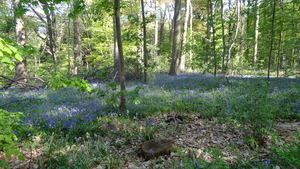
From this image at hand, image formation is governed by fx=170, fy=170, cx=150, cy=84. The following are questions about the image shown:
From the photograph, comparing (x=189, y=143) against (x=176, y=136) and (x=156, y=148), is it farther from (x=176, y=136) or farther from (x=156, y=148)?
(x=156, y=148)

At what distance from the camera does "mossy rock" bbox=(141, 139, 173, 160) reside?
3224 millimetres

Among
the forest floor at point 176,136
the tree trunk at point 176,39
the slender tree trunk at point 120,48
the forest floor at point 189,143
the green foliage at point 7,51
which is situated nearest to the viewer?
the green foliage at point 7,51

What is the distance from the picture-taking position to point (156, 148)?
131 inches

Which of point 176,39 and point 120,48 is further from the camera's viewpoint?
point 176,39

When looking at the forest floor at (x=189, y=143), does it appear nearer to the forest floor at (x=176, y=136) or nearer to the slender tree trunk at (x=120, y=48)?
the forest floor at (x=176, y=136)

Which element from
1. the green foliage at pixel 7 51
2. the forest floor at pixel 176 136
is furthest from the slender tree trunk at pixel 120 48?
the green foliage at pixel 7 51

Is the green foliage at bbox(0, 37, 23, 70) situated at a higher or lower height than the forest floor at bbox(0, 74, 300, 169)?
higher

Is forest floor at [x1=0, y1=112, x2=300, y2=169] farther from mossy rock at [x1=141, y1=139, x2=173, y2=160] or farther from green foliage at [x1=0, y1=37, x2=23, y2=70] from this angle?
green foliage at [x1=0, y1=37, x2=23, y2=70]

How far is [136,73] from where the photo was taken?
1359 cm

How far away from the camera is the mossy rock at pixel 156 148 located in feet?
10.6

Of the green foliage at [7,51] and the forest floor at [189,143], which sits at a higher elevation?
the green foliage at [7,51]

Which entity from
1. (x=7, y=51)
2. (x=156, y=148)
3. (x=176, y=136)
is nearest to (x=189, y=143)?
(x=176, y=136)

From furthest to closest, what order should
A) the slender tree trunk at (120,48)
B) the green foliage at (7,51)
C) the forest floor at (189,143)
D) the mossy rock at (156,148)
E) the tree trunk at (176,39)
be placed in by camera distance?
the tree trunk at (176,39), the slender tree trunk at (120,48), the mossy rock at (156,148), the forest floor at (189,143), the green foliage at (7,51)

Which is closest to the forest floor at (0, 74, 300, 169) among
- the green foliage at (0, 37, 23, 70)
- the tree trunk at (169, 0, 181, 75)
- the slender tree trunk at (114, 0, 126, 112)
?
the slender tree trunk at (114, 0, 126, 112)
